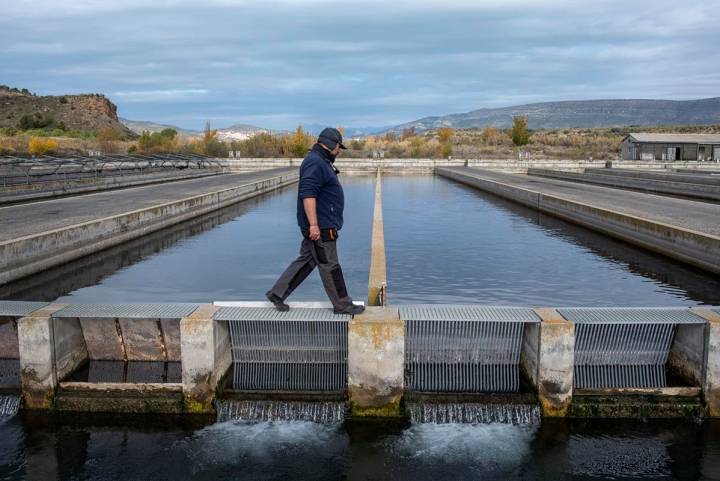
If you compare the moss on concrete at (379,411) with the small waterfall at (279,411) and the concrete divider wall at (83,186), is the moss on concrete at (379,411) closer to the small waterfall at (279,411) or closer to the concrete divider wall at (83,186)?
the small waterfall at (279,411)

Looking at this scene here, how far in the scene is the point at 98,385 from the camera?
6.71 metres

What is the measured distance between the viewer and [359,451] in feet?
19.9

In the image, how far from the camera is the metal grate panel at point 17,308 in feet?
22.4

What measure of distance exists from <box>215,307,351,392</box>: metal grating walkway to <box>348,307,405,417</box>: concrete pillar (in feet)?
1.93

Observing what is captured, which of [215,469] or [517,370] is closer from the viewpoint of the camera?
[215,469]

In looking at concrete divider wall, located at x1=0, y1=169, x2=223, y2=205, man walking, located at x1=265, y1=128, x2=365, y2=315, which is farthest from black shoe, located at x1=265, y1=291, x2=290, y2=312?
concrete divider wall, located at x1=0, y1=169, x2=223, y2=205

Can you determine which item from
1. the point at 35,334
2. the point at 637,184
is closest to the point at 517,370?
the point at 35,334

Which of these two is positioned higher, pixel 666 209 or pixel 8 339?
pixel 666 209

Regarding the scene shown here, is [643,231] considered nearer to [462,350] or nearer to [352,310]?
[462,350]

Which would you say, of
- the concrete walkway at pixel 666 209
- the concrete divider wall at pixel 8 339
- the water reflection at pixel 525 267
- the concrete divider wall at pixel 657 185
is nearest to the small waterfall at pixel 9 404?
the concrete divider wall at pixel 8 339

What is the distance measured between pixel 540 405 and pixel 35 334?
16.2ft

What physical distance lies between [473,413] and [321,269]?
2021mm

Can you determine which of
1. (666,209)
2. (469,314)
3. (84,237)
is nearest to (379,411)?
(469,314)

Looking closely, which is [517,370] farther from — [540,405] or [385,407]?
[385,407]
